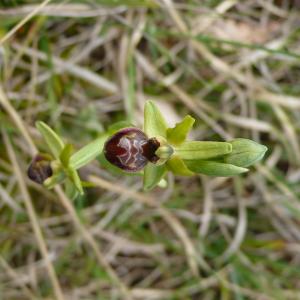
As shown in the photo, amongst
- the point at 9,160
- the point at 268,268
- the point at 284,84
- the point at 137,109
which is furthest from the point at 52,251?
the point at 284,84

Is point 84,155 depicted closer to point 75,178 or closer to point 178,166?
point 75,178

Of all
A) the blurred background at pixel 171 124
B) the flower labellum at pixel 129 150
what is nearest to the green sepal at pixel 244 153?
the flower labellum at pixel 129 150

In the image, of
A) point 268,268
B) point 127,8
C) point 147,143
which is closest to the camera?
point 147,143

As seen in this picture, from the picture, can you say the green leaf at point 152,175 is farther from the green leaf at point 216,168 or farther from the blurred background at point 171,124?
the blurred background at point 171,124

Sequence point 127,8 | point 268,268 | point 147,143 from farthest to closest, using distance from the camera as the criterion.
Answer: point 268,268 → point 127,8 → point 147,143

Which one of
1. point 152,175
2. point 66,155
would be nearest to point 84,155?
point 66,155

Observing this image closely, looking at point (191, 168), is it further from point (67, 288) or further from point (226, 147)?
point (67, 288)

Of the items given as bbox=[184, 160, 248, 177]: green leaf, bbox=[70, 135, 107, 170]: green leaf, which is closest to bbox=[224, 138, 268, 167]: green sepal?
bbox=[184, 160, 248, 177]: green leaf
